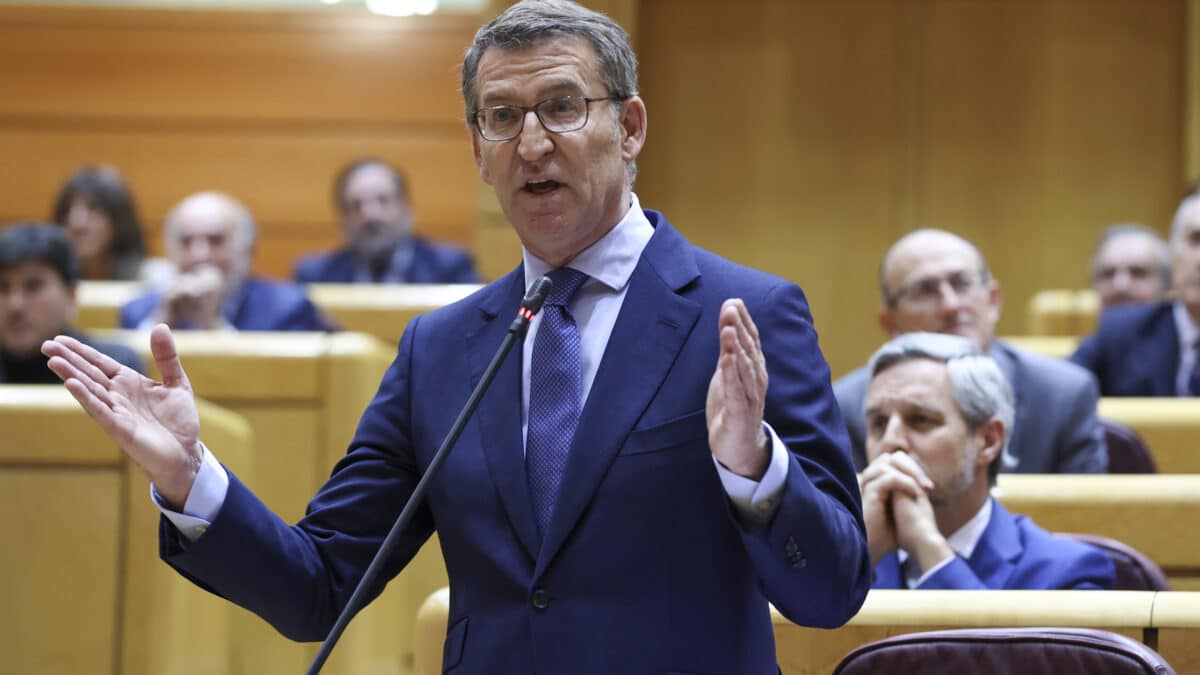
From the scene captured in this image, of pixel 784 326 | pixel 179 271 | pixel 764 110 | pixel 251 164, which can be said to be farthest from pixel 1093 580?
pixel 251 164

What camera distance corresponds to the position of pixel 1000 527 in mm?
1952

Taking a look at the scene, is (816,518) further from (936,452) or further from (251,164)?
(251,164)

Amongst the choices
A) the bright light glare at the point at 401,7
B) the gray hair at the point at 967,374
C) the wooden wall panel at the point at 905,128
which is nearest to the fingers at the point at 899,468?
the gray hair at the point at 967,374

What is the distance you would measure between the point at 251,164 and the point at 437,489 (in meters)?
4.61

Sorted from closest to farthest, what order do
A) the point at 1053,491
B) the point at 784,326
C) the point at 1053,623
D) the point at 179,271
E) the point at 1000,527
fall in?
the point at 784,326, the point at 1053,623, the point at 1000,527, the point at 1053,491, the point at 179,271

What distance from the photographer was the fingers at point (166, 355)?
47.1 inches

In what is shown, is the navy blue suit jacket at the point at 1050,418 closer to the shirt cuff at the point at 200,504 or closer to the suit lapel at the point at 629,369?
the suit lapel at the point at 629,369

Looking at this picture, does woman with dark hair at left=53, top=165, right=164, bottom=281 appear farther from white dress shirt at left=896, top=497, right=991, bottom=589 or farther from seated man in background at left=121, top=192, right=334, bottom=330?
white dress shirt at left=896, top=497, right=991, bottom=589

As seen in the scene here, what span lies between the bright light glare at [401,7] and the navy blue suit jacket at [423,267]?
1278mm

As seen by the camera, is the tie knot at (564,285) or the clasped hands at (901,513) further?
the clasped hands at (901,513)

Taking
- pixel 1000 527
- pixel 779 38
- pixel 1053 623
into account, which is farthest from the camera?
pixel 779 38

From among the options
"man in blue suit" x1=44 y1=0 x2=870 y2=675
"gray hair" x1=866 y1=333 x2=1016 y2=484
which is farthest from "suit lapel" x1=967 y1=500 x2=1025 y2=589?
"man in blue suit" x1=44 y1=0 x2=870 y2=675

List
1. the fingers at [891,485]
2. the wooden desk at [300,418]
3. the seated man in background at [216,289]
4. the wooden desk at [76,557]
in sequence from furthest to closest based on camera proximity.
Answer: the seated man in background at [216,289]
the wooden desk at [300,418]
the wooden desk at [76,557]
the fingers at [891,485]

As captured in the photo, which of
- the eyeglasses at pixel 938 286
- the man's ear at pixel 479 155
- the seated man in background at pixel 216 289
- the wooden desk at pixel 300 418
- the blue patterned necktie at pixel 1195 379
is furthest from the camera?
the seated man in background at pixel 216 289
